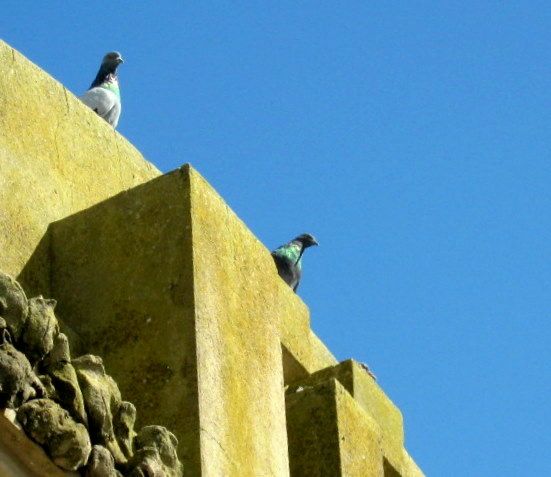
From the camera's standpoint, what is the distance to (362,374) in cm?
1100

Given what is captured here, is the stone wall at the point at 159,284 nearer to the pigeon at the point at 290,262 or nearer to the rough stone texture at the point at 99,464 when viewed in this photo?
the rough stone texture at the point at 99,464

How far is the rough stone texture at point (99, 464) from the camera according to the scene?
7.71 meters

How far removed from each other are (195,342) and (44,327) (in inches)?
46.6

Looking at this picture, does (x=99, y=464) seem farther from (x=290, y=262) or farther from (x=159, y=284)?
(x=290, y=262)

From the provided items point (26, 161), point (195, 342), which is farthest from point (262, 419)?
point (26, 161)

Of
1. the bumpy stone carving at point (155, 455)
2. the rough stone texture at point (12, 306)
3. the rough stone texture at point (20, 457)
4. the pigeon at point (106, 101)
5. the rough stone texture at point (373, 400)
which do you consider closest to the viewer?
the rough stone texture at point (20, 457)

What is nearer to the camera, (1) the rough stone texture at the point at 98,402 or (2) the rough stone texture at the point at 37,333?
(2) the rough stone texture at the point at 37,333

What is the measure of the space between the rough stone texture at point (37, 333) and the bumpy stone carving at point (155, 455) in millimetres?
460

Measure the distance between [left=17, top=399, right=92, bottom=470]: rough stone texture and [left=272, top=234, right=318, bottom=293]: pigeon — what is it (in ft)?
17.4

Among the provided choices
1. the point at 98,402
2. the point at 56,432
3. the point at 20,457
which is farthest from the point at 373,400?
the point at 20,457

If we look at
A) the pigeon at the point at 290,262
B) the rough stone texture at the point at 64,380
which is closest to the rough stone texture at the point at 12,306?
the rough stone texture at the point at 64,380

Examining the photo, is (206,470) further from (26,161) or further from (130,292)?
(26,161)

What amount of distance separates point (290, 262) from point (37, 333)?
5.71 m

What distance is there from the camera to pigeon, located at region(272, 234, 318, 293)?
Result: 1318 cm
